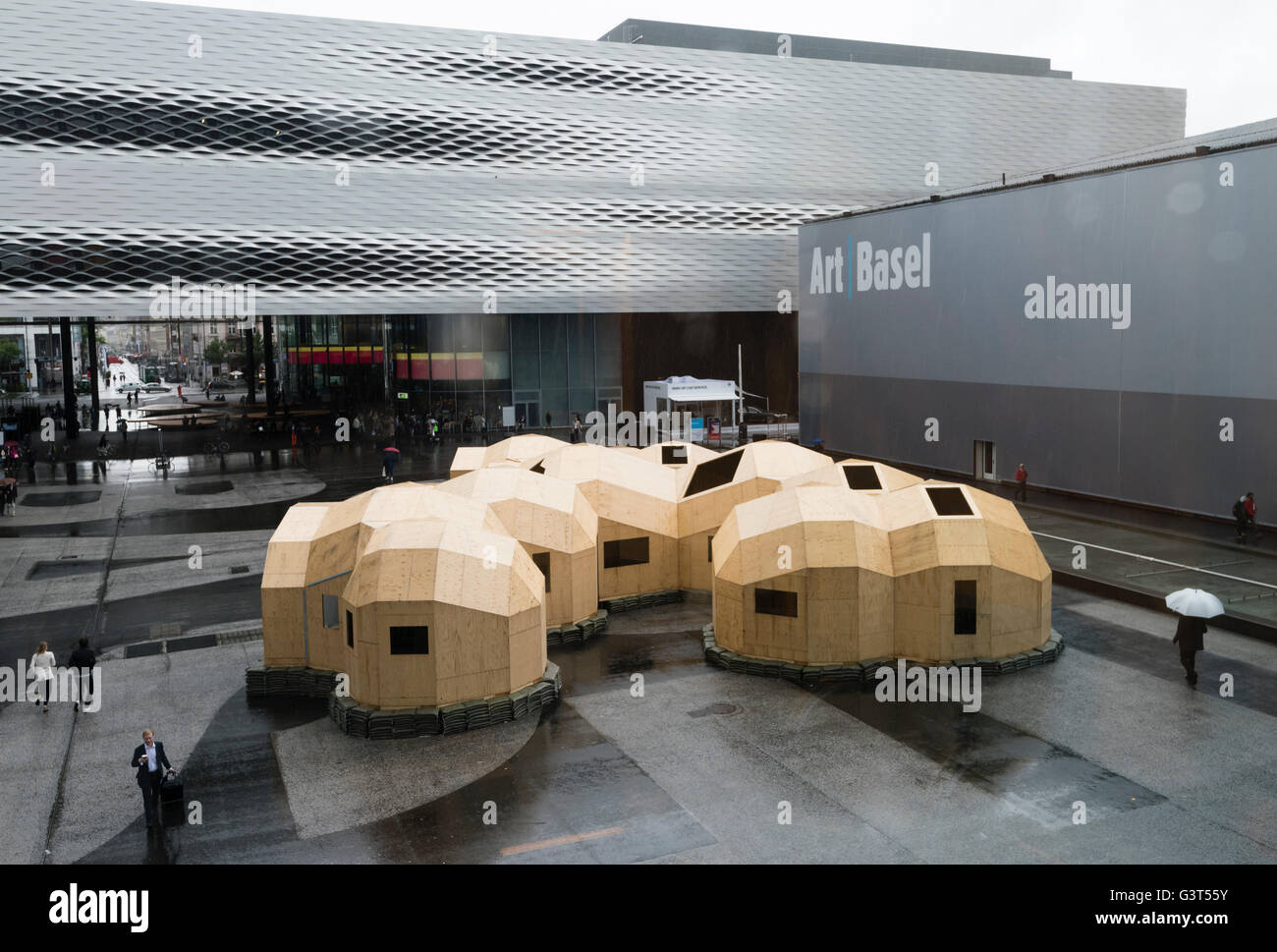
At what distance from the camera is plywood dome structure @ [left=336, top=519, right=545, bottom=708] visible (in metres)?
14.9

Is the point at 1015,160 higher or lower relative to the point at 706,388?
higher

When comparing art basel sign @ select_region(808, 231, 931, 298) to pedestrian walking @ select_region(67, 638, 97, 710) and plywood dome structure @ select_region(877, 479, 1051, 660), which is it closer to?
plywood dome structure @ select_region(877, 479, 1051, 660)

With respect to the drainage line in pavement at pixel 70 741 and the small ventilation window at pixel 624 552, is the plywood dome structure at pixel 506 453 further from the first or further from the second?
the drainage line in pavement at pixel 70 741

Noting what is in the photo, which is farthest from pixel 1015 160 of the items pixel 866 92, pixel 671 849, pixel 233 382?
pixel 233 382

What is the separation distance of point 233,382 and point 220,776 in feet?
398

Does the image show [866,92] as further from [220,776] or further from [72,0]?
[220,776]

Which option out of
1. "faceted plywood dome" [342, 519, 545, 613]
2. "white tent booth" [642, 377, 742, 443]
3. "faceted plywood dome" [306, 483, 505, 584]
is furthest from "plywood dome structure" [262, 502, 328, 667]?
"white tent booth" [642, 377, 742, 443]

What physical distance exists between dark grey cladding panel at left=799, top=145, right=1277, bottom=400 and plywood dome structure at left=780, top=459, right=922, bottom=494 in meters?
11.4

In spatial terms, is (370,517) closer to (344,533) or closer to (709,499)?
(344,533)

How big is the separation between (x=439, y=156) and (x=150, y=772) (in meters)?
42.2

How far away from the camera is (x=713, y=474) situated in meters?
23.3

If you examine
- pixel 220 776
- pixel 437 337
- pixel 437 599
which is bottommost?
pixel 220 776

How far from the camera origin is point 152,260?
45.8m
